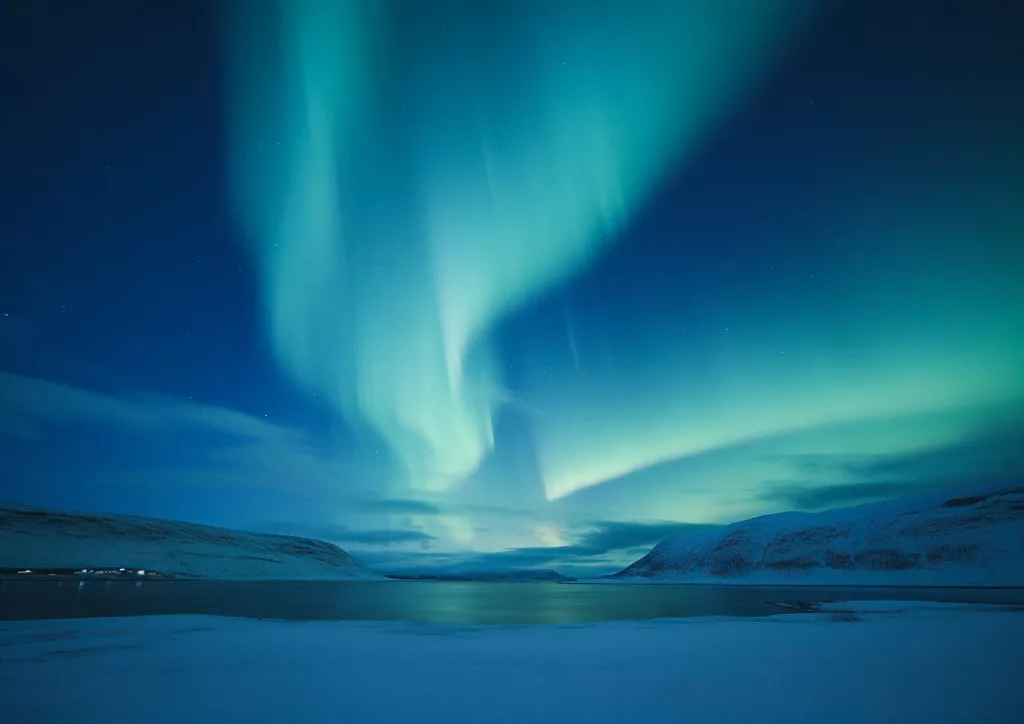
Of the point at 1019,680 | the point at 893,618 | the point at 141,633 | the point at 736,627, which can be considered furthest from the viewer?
the point at 893,618

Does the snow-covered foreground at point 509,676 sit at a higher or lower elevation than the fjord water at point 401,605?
lower

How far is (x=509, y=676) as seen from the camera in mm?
18078

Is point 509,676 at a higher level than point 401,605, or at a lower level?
lower

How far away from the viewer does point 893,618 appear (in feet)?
134

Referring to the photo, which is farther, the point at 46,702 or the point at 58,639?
the point at 58,639

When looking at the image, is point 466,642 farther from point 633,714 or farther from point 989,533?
point 989,533

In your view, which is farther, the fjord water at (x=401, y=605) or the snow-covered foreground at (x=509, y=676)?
the fjord water at (x=401, y=605)

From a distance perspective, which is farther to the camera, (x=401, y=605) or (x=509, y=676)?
(x=401, y=605)

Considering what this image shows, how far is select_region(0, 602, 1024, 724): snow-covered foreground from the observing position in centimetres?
1345

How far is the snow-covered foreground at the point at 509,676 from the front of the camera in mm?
13453

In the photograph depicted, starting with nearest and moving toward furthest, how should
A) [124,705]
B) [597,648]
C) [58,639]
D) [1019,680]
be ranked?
[124,705] < [1019,680] < [597,648] < [58,639]

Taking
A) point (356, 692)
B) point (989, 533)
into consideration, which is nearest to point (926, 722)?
point (356, 692)

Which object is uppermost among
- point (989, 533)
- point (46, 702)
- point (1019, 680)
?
point (989, 533)

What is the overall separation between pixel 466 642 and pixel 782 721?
17.9 m
